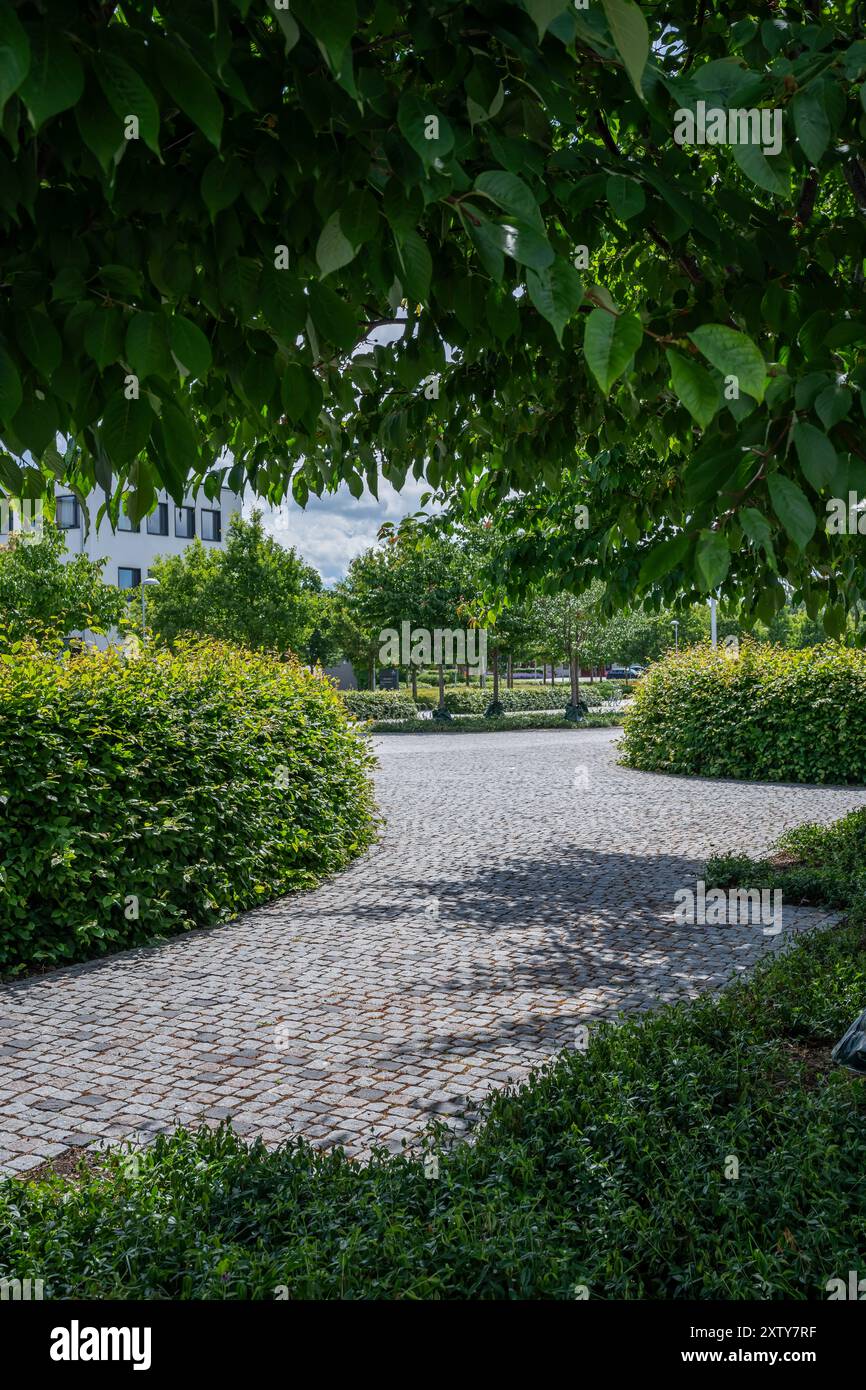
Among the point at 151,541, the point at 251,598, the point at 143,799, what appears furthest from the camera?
the point at 151,541

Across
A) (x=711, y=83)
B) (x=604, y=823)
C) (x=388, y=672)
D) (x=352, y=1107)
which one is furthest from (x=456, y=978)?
(x=388, y=672)

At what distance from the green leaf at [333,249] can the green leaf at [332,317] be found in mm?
84

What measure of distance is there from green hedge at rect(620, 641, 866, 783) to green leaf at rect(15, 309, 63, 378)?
18.5 m

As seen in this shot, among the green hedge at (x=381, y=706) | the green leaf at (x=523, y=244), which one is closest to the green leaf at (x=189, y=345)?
the green leaf at (x=523, y=244)

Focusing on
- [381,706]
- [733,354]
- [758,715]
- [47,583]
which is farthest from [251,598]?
[733,354]

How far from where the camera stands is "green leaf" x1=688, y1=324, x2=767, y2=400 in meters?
1.90

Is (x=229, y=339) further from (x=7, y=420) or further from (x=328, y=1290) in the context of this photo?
(x=328, y=1290)

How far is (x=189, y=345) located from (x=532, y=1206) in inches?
112

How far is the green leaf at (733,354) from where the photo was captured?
1896 millimetres

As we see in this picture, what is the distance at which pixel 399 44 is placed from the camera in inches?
136

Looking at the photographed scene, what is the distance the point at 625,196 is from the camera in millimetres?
2480

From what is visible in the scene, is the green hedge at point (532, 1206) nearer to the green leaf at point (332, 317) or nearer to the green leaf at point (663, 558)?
the green leaf at point (663, 558)

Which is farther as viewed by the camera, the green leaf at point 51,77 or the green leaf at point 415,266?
the green leaf at point 415,266

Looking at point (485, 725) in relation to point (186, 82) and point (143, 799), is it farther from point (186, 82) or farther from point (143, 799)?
point (186, 82)
